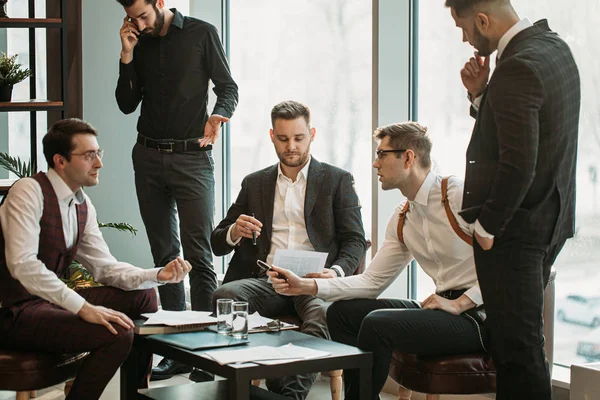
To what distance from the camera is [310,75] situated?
499 centimetres

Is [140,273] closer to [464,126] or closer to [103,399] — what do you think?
[103,399]

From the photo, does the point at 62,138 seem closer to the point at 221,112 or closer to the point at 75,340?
the point at 75,340

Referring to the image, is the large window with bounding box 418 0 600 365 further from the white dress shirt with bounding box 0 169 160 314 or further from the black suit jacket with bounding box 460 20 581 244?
the white dress shirt with bounding box 0 169 160 314

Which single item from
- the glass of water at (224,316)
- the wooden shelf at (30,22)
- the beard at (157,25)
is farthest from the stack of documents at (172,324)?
the wooden shelf at (30,22)

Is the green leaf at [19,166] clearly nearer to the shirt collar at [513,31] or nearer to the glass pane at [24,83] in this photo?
the glass pane at [24,83]

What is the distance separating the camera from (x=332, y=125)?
189 inches

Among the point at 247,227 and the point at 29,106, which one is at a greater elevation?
the point at 29,106

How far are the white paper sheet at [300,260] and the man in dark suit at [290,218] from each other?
13 cm

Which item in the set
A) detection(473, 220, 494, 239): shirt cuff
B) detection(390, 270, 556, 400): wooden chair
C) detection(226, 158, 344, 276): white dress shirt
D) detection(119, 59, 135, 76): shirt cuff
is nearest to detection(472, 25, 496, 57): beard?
detection(473, 220, 494, 239): shirt cuff

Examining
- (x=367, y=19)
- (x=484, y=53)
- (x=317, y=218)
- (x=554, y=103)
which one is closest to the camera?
(x=554, y=103)

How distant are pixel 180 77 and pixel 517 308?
227 centimetres

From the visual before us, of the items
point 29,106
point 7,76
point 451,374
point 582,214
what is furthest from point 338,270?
point 7,76

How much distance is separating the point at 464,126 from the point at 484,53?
4.74 ft

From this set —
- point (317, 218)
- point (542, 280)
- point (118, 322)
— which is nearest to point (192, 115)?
point (317, 218)
